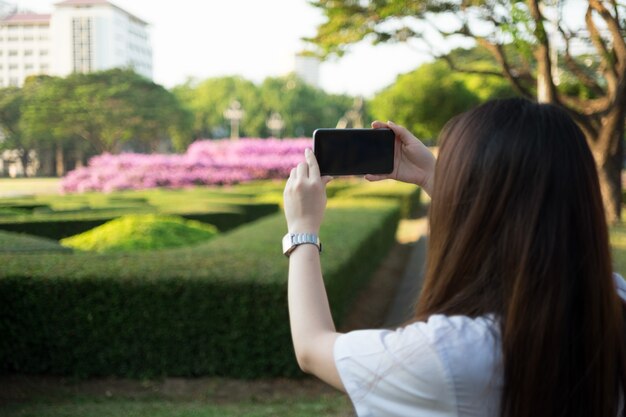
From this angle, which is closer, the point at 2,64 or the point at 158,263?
the point at 158,263

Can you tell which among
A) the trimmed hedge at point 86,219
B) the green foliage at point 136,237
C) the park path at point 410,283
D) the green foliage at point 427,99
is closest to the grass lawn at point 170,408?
the park path at point 410,283

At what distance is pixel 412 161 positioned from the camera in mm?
1673

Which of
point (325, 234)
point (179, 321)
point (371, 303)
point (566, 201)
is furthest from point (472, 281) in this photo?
point (371, 303)

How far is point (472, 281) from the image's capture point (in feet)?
3.67

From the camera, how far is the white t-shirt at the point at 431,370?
1.04 meters

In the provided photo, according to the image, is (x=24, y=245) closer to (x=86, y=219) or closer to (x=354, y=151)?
(x=86, y=219)

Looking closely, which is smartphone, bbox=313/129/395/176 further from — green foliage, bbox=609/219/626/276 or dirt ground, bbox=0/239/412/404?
green foliage, bbox=609/219/626/276

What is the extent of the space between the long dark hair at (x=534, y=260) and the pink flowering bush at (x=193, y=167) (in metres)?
23.0

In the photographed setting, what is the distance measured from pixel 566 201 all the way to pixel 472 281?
0.59 feet

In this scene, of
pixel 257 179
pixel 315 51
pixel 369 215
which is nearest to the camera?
pixel 369 215

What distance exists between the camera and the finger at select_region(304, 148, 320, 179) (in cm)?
134

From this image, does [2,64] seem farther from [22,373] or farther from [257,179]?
[257,179]

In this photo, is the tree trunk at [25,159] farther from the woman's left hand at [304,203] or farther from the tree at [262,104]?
the tree at [262,104]

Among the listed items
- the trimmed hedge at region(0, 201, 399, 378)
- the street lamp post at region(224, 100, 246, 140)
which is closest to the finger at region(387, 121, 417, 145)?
the trimmed hedge at region(0, 201, 399, 378)
